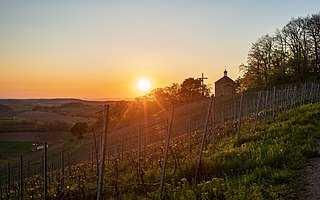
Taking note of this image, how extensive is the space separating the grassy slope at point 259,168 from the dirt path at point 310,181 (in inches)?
5.8

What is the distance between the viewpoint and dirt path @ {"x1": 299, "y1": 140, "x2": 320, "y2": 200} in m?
6.71

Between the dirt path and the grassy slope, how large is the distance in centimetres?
15

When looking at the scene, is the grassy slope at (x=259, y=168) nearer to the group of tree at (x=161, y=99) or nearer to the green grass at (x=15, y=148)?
the green grass at (x=15, y=148)

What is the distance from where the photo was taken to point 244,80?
204 feet

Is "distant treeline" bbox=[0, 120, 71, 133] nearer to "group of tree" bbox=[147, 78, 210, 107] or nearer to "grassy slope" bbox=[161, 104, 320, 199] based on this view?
"group of tree" bbox=[147, 78, 210, 107]

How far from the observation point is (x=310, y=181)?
7.45 meters

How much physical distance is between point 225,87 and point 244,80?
980 cm

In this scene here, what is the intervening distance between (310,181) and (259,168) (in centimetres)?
111

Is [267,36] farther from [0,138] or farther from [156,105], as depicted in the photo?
[0,138]

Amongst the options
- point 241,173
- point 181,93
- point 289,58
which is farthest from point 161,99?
point 241,173

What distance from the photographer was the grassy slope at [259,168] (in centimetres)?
686

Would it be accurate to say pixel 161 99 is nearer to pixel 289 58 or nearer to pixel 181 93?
pixel 181 93

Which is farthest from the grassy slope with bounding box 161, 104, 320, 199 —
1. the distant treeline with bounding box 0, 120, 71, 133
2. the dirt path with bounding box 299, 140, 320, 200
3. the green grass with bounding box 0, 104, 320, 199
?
the distant treeline with bounding box 0, 120, 71, 133

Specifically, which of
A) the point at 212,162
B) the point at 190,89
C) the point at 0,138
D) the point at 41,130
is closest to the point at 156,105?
the point at 190,89
